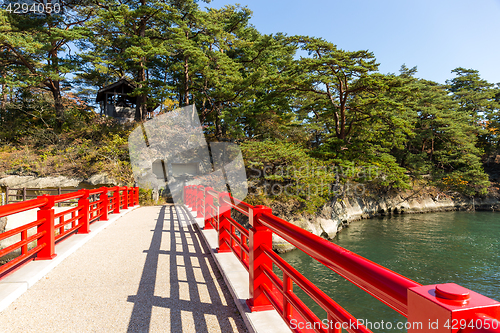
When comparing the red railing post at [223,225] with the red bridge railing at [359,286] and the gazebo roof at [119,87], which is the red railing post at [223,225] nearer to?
the red bridge railing at [359,286]

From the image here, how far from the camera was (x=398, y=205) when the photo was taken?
→ 23.9 metres

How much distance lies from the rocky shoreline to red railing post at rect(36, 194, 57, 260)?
15.1 metres

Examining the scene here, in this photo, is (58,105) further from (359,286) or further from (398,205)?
(398,205)

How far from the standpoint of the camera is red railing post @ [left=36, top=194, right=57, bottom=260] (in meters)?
4.06

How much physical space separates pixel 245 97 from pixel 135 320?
18348mm

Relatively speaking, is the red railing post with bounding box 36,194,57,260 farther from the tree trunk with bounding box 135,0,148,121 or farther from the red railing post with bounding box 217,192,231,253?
the tree trunk with bounding box 135,0,148,121

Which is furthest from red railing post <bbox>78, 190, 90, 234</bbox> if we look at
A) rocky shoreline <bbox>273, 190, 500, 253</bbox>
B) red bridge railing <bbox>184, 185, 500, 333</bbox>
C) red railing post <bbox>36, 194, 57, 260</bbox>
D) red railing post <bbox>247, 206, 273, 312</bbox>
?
rocky shoreline <bbox>273, 190, 500, 253</bbox>

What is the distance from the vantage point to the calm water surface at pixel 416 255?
9.01 meters

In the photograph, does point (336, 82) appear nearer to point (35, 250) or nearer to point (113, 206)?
point (113, 206)

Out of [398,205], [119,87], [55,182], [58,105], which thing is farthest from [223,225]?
[58,105]

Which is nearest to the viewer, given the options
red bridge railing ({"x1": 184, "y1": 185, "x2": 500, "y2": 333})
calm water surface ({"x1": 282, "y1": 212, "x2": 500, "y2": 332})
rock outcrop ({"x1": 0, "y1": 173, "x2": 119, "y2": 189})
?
red bridge railing ({"x1": 184, "y1": 185, "x2": 500, "y2": 333})

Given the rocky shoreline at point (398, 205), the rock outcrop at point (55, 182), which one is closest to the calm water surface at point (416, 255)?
the rocky shoreline at point (398, 205)

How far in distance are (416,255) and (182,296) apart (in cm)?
1314

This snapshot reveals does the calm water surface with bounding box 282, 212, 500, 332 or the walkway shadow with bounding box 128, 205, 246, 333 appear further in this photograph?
the calm water surface with bounding box 282, 212, 500, 332
